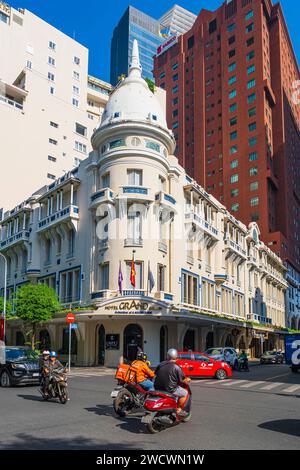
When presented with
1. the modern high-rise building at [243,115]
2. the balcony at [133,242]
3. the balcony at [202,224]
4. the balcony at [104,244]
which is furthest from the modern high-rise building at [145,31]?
the balcony at [133,242]

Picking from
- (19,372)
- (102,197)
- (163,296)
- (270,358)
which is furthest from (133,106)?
(270,358)

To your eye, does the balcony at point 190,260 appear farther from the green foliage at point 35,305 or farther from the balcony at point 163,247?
the green foliage at point 35,305

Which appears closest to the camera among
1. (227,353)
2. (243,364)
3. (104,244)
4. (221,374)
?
(221,374)

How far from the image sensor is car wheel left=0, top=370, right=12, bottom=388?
59.0ft

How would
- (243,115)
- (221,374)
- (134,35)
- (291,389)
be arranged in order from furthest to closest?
(134,35), (243,115), (221,374), (291,389)

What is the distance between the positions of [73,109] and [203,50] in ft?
127

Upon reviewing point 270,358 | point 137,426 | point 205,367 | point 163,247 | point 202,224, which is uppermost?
point 202,224

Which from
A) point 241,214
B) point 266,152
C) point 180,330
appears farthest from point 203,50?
point 180,330

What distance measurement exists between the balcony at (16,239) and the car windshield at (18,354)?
2530cm

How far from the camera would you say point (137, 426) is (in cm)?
980

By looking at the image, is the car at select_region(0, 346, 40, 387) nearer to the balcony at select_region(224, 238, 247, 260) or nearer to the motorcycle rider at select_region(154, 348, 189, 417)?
the motorcycle rider at select_region(154, 348, 189, 417)

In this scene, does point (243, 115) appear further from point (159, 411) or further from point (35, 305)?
point (159, 411)

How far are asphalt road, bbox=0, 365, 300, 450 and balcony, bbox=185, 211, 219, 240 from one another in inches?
919

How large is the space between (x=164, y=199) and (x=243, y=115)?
173 feet
